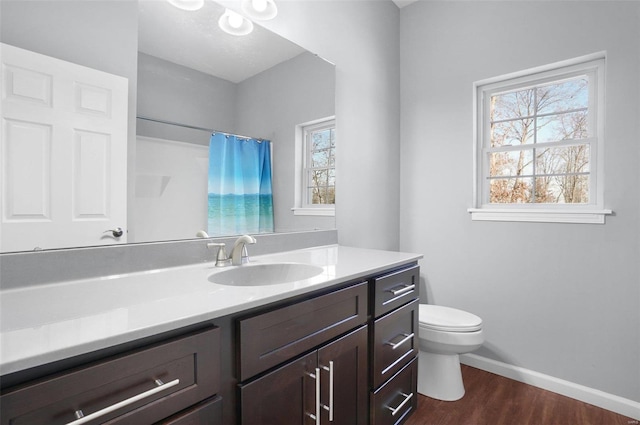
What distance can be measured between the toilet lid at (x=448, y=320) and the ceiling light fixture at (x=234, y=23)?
1.83m

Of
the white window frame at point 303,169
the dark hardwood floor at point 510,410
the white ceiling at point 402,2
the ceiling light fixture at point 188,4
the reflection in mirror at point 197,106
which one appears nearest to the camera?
the reflection in mirror at point 197,106

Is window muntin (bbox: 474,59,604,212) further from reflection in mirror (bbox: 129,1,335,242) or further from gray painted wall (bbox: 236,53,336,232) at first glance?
reflection in mirror (bbox: 129,1,335,242)

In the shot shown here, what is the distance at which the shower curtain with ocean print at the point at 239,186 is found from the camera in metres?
1.46

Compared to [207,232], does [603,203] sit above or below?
above

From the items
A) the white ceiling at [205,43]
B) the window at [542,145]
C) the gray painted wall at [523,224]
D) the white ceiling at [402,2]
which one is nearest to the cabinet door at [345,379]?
the white ceiling at [205,43]

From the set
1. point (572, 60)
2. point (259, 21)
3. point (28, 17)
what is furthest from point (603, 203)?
point (28, 17)

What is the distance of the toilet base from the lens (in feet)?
6.19

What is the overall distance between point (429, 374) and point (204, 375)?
1600 mm

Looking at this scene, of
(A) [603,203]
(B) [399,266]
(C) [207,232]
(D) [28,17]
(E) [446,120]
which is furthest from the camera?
(E) [446,120]

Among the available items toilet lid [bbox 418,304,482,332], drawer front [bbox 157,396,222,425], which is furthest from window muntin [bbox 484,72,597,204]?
drawer front [bbox 157,396,222,425]

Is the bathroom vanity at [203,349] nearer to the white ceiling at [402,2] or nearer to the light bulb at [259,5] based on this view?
the light bulb at [259,5]

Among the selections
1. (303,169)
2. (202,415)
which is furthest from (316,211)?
(202,415)

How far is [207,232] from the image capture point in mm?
1425

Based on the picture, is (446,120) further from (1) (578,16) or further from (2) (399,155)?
(1) (578,16)
